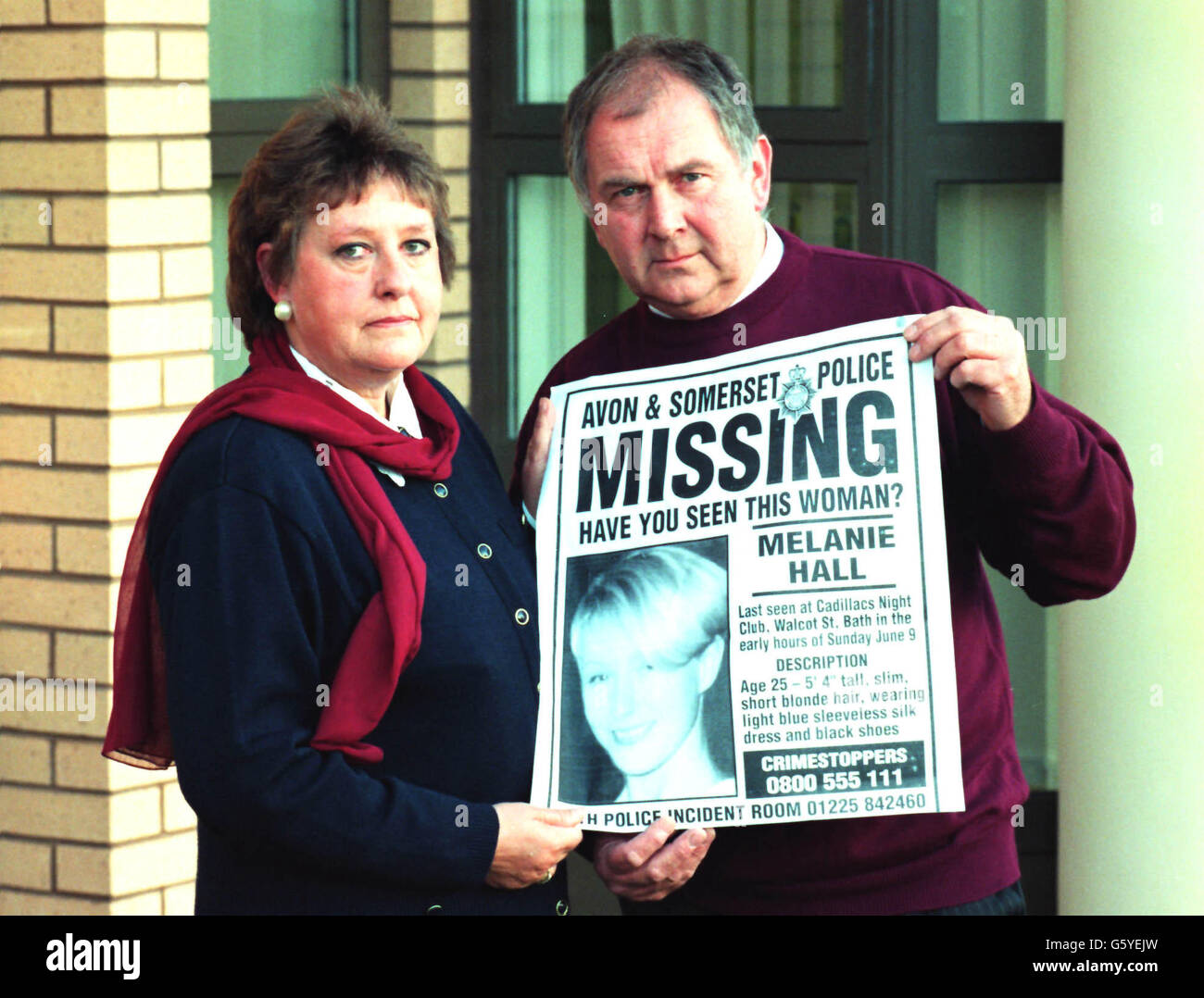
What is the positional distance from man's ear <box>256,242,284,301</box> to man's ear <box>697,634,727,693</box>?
714 mm

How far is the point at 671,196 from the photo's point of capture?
2395 millimetres

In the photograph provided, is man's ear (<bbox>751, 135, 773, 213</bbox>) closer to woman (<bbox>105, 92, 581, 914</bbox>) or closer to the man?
the man

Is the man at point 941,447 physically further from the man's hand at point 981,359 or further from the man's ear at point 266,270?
the man's ear at point 266,270

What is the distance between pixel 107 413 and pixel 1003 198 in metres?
2.29

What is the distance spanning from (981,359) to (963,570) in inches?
14.3

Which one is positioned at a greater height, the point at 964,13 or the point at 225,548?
the point at 964,13

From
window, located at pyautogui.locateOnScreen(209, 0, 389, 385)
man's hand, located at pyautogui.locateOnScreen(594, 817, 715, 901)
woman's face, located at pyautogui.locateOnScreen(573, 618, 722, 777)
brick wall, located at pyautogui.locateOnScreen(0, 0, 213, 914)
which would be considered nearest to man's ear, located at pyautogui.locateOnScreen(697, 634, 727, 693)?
woman's face, located at pyautogui.locateOnScreen(573, 618, 722, 777)

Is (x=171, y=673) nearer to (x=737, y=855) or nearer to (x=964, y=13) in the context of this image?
(x=737, y=855)

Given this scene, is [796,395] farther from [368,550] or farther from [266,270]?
[266,270]

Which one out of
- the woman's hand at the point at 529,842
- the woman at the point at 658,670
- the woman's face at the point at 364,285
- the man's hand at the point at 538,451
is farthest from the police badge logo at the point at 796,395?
the woman's hand at the point at 529,842

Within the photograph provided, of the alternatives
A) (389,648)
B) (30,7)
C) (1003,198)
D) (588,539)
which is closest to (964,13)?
(1003,198)

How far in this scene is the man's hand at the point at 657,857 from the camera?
7.42 ft

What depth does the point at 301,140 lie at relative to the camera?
7.25 feet

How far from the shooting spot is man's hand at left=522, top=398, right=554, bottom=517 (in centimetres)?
253
